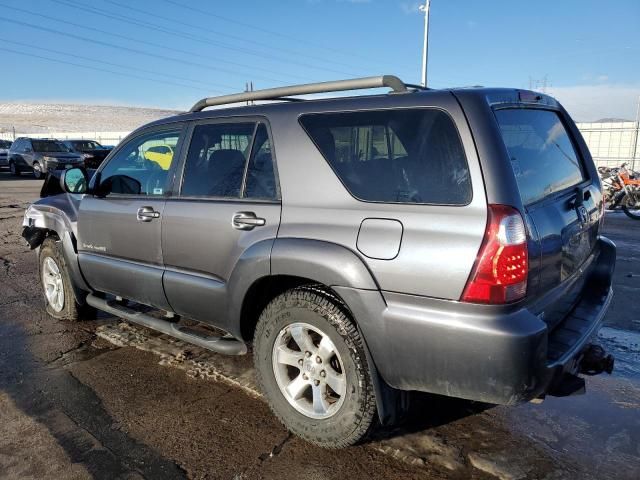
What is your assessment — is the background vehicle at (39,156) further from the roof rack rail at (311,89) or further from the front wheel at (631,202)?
the roof rack rail at (311,89)

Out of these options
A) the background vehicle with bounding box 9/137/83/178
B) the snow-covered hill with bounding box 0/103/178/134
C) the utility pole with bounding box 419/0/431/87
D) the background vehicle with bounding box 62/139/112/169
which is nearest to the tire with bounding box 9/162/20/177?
the background vehicle with bounding box 9/137/83/178

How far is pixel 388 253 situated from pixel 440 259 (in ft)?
0.85

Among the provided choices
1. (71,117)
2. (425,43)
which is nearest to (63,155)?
(425,43)

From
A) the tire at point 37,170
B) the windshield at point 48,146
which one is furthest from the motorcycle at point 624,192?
the windshield at point 48,146

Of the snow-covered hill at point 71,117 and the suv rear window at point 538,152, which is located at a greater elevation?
the snow-covered hill at point 71,117

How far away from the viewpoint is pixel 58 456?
2836 millimetres

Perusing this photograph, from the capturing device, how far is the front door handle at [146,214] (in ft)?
12.1

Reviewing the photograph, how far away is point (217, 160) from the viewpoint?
11.5 feet

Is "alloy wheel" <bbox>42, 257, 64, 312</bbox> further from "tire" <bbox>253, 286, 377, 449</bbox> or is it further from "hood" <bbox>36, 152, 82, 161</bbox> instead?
"hood" <bbox>36, 152, 82, 161</bbox>

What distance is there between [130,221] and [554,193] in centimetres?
295

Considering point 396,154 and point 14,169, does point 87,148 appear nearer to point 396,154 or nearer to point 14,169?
point 14,169

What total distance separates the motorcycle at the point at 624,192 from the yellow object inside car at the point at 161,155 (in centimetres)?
1089

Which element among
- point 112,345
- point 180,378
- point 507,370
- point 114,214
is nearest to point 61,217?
point 114,214

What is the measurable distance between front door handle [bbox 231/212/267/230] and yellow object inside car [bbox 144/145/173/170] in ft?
3.23
